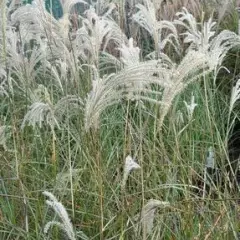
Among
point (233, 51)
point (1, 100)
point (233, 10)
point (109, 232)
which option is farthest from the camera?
point (233, 10)

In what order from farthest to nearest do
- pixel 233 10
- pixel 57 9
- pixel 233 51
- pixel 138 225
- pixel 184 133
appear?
pixel 57 9 → pixel 233 10 → pixel 233 51 → pixel 184 133 → pixel 138 225

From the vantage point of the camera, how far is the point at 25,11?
3096 millimetres

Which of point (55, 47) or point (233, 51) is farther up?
point (55, 47)

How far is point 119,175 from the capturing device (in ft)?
9.55

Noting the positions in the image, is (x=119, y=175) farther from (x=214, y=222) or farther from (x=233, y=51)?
(x=233, y=51)

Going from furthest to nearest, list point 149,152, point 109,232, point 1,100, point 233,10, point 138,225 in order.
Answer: point 233,10, point 1,100, point 149,152, point 109,232, point 138,225

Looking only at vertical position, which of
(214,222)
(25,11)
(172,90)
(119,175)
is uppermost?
(25,11)

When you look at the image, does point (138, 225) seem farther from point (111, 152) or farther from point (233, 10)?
point (233, 10)

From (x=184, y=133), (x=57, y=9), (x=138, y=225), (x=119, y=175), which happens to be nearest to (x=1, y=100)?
(x=184, y=133)

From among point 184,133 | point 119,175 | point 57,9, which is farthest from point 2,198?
point 57,9

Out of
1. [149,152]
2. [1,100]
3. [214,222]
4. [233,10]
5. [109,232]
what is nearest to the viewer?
[109,232]

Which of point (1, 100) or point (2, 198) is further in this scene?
point (1, 100)

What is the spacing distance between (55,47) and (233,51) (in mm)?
2357

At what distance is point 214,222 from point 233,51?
242 cm
